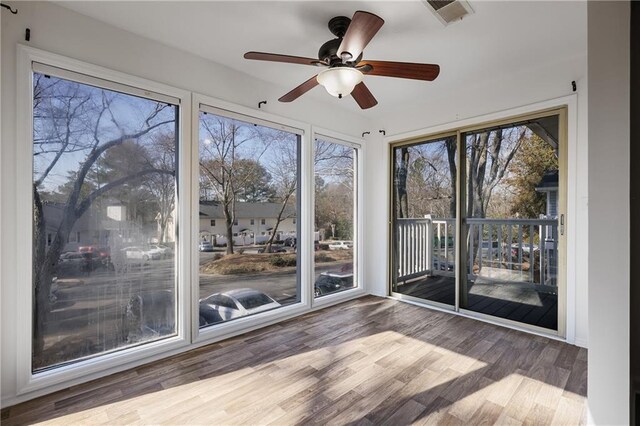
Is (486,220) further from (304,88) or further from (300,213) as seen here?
(304,88)

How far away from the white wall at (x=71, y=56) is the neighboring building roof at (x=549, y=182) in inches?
120

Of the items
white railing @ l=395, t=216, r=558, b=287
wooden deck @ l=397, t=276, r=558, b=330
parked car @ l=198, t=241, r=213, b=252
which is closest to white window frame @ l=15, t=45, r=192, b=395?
parked car @ l=198, t=241, r=213, b=252

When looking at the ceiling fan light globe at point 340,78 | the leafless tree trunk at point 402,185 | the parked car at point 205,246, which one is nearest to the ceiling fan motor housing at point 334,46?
the ceiling fan light globe at point 340,78

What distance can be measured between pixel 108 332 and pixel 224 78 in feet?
7.91

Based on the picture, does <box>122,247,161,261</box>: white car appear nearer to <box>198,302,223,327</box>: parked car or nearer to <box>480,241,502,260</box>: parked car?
<box>198,302,223,327</box>: parked car

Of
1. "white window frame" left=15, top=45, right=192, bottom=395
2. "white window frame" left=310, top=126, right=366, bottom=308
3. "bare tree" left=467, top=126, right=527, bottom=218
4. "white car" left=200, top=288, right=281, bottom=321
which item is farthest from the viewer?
"white window frame" left=310, top=126, right=366, bottom=308

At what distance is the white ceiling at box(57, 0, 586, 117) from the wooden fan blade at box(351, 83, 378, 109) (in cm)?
44

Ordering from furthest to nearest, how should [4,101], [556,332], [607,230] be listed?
[556,332] → [4,101] → [607,230]

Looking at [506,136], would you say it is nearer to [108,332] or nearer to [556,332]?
[556,332]

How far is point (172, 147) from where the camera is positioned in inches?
102

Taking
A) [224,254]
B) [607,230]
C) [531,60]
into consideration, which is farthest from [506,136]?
[224,254]

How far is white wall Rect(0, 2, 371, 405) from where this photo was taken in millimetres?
1847

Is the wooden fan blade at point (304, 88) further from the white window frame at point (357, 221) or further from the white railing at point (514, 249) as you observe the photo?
the white railing at point (514, 249)

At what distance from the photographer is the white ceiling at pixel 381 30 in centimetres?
204
